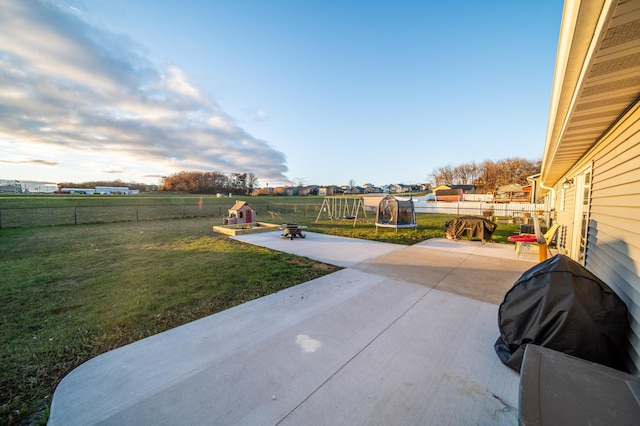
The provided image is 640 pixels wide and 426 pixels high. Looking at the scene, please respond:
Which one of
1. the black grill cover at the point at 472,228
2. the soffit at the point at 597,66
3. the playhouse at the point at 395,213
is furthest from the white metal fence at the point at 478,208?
the soffit at the point at 597,66

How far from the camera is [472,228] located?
9656mm

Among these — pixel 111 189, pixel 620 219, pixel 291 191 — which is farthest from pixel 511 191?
pixel 111 189

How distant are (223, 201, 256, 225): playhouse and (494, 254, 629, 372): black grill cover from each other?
1128 cm

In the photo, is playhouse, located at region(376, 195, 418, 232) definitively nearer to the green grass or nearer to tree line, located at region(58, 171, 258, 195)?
the green grass

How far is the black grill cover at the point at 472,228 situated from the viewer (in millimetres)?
9305

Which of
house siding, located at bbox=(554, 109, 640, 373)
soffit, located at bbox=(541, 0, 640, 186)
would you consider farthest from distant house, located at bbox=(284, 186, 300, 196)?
soffit, located at bbox=(541, 0, 640, 186)

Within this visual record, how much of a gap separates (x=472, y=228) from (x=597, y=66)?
8808 mm

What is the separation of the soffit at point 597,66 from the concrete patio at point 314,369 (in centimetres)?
278

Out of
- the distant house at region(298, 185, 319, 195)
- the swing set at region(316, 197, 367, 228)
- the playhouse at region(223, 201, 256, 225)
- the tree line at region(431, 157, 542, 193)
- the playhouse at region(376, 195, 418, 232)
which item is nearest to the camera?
the playhouse at region(376, 195, 418, 232)

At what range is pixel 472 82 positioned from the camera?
10656 millimetres

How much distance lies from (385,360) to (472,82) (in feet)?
41.3

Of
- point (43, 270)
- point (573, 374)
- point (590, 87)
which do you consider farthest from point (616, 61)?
point (43, 270)

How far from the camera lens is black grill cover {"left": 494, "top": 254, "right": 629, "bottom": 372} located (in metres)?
2.00

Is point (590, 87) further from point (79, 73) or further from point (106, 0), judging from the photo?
point (79, 73)
